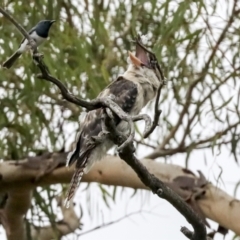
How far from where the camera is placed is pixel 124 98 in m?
2.38

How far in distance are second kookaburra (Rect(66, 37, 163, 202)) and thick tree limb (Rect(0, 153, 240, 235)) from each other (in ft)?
1.40

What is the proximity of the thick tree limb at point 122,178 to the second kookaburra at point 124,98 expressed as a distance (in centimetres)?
43

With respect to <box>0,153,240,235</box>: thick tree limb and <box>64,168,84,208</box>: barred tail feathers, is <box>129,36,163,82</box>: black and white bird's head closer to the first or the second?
<box>64,168,84,208</box>: barred tail feathers

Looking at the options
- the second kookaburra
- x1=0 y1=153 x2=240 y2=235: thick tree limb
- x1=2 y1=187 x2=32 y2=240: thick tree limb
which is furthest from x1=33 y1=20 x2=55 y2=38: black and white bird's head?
x1=2 y1=187 x2=32 y2=240: thick tree limb

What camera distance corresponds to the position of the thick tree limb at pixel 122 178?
2768 mm

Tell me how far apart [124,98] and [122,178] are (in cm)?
56

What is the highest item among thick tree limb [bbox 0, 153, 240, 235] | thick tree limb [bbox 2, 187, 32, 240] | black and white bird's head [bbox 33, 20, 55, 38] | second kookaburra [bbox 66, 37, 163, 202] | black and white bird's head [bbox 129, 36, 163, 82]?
black and white bird's head [bbox 33, 20, 55, 38]

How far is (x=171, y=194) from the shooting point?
69.2 inches

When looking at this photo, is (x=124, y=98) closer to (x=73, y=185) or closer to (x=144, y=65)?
(x=144, y=65)

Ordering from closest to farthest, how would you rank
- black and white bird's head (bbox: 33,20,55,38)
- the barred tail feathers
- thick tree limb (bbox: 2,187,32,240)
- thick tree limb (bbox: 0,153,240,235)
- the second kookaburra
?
black and white bird's head (bbox: 33,20,55,38)
the barred tail feathers
the second kookaburra
thick tree limb (bbox: 0,153,240,235)
thick tree limb (bbox: 2,187,32,240)

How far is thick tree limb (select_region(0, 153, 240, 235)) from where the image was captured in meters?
2.77

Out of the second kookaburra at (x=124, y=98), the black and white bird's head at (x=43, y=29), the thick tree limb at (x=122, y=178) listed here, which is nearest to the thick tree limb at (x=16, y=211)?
the thick tree limb at (x=122, y=178)

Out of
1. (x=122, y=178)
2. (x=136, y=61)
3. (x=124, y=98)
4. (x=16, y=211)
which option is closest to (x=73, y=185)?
(x=124, y=98)

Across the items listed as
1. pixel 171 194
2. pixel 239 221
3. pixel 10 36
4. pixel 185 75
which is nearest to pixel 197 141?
pixel 185 75
